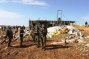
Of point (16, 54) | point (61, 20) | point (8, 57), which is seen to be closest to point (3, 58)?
point (8, 57)

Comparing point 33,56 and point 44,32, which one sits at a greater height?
point 44,32

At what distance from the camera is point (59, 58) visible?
12758 millimetres

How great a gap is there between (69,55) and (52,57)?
111cm

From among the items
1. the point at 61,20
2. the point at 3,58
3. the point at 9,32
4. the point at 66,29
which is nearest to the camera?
the point at 3,58

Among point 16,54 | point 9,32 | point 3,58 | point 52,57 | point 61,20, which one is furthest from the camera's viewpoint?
point 61,20

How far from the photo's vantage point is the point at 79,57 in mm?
12594

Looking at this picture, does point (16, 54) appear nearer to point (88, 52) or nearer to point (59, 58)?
point (59, 58)

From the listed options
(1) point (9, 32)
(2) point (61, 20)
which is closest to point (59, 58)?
(1) point (9, 32)

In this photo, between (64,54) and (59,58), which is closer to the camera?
(59,58)

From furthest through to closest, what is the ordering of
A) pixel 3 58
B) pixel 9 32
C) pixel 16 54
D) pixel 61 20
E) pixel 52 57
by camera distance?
pixel 61 20 → pixel 9 32 → pixel 16 54 → pixel 3 58 → pixel 52 57

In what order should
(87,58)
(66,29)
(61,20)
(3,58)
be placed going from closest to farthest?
(87,58), (3,58), (66,29), (61,20)

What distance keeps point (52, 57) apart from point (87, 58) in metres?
2.24

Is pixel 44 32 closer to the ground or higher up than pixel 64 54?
higher up

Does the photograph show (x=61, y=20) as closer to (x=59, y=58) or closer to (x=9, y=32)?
(x=9, y=32)
